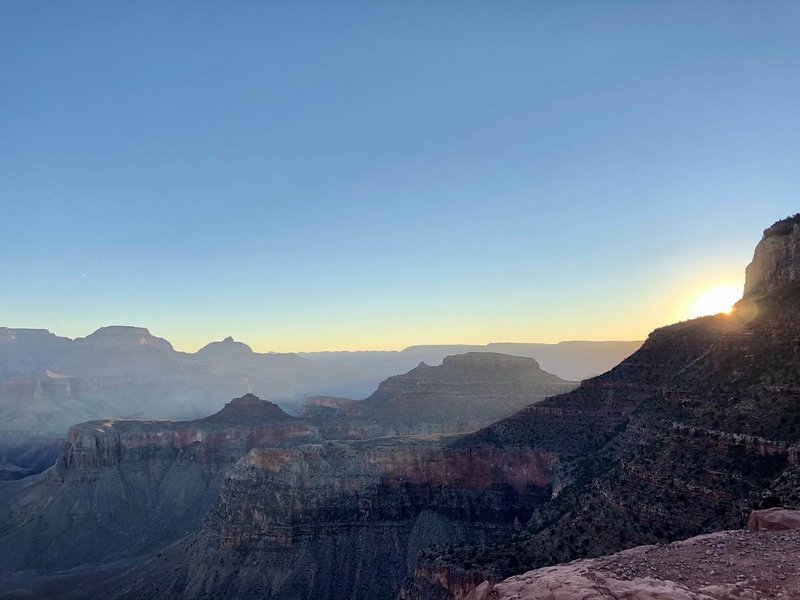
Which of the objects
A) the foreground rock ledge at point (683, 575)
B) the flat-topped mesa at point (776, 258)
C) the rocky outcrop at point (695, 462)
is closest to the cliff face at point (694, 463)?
the rocky outcrop at point (695, 462)

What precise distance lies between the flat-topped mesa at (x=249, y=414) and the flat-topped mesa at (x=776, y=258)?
355 ft

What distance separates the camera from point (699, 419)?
122 feet

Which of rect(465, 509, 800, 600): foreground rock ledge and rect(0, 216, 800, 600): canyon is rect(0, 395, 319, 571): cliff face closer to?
rect(0, 216, 800, 600): canyon

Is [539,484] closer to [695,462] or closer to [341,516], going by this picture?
[341,516]

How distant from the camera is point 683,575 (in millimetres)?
17203

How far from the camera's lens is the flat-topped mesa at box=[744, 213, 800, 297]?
4869 centimetres

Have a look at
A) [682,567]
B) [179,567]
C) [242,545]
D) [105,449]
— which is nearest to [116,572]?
[179,567]

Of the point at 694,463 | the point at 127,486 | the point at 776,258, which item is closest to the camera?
the point at 694,463

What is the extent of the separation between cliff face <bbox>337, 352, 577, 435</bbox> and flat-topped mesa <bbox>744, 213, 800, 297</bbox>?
254 feet

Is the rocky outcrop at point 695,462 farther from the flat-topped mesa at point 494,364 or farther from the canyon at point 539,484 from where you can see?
the flat-topped mesa at point 494,364

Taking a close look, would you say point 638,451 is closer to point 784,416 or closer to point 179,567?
point 784,416

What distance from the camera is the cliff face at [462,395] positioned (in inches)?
5438

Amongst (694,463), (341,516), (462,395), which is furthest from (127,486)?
(694,463)

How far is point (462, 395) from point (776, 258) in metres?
99.8
